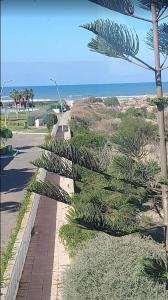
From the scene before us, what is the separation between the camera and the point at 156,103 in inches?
180

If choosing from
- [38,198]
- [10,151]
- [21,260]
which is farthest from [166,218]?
[10,151]

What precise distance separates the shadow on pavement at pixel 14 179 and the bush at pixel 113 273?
45.2 feet

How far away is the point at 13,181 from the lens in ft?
78.3

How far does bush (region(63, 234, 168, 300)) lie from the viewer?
654 cm

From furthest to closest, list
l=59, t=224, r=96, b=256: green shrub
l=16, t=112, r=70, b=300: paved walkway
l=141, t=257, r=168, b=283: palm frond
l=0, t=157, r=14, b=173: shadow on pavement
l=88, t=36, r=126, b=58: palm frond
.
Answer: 1. l=0, t=157, r=14, b=173: shadow on pavement
2. l=59, t=224, r=96, b=256: green shrub
3. l=16, t=112, r=70, b=300: paved walkway
4. l=141, t=257, r=168, b=283: palm frond
5. l=88, t=36, r=126, b=58: palm frond

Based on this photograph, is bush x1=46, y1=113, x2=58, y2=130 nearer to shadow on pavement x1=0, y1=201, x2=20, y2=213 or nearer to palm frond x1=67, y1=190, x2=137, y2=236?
shadow on pavement x1=0, y1=201, x2=20, y2=213

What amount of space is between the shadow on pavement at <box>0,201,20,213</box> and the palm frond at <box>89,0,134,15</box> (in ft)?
43.3

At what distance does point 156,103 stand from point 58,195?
1.91m

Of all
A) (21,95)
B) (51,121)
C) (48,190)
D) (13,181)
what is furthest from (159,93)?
(21,95)

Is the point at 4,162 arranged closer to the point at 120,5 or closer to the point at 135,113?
the point at 135,113

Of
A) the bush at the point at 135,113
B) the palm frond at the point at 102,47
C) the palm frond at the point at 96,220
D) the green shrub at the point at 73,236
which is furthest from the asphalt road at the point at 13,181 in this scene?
the bush at the point at 135,113

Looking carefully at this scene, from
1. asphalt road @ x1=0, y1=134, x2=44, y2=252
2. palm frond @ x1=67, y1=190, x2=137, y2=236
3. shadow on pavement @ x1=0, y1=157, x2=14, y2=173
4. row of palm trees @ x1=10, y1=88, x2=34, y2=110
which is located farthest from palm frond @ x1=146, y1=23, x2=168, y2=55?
Result: row of palm trees @ x1=10, y1=88, x2=34, y2=110

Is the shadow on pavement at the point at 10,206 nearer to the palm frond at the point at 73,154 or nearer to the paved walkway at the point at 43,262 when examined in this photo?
the paved walkway at the point at 43,262

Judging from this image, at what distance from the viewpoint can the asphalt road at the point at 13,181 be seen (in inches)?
622
